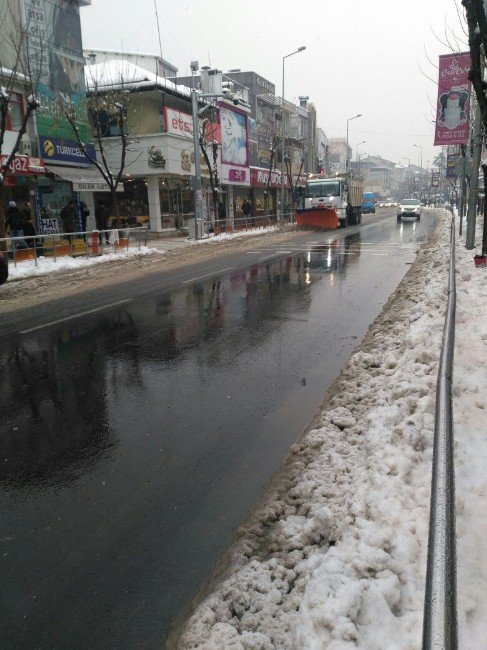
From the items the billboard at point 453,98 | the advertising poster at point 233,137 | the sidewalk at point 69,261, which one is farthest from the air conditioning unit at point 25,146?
the advertising poster at point 233,137

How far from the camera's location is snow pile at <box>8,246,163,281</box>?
15.2m

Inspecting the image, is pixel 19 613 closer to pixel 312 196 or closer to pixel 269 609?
pixel 269 609

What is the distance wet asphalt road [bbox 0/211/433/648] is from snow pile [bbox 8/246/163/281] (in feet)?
20.1

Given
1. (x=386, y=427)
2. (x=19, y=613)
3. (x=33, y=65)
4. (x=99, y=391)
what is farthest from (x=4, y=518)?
(x=33, y=65)

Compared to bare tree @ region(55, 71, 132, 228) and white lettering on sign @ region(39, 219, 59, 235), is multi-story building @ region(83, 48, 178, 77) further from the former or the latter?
white lettering on sign @ region(39, 219, 59, 235)

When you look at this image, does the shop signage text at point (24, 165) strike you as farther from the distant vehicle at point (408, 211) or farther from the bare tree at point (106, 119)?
the distant vehicle at point (408, 211)

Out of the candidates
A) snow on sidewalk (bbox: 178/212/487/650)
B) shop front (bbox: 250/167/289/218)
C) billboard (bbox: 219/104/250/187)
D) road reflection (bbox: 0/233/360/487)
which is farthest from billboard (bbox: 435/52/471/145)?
shop front (bbox: 250/167/289/218)

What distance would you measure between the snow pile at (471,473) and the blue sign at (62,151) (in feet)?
68.2

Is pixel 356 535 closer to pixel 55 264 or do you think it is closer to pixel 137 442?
pixel 137 442

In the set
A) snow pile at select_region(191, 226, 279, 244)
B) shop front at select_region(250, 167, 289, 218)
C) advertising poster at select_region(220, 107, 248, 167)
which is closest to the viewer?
snow pile at select_region(191, 226, 279, 244)

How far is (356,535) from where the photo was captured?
2.97 m

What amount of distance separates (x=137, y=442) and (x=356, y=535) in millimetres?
2146

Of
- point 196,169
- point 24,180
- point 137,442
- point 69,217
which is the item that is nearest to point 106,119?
point 196,169

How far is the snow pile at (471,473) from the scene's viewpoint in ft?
7.64
